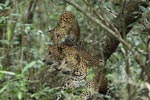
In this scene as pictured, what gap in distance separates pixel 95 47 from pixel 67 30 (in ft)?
1.15

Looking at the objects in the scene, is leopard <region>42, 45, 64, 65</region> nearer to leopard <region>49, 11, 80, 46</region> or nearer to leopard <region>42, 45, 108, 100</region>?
leopard <region>42, 45, 108, 100</region>

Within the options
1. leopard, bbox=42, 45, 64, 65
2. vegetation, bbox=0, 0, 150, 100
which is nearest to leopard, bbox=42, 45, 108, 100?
leopard, bbox=42, 45, 64, 65

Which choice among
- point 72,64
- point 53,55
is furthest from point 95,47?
point 53,55

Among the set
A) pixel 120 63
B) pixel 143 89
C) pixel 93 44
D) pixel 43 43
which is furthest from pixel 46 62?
pixel 143 89

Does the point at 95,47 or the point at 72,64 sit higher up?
the point at 95,47

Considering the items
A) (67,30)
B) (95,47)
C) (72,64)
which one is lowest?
(72,64)

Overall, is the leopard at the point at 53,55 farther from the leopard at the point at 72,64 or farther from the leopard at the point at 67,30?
the leopard at the point at 67,30

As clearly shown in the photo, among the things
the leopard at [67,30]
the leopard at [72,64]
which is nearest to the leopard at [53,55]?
the leopard at [72,64]

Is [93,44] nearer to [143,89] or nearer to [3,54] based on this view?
[3,54]

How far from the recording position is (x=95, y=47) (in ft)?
15.0

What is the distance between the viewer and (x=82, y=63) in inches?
179

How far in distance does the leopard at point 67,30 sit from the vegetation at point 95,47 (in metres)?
0.11

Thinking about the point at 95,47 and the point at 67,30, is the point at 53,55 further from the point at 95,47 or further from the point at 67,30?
the point at 95,47

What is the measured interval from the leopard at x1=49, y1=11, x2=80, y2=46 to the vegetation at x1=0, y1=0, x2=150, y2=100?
113 millimetres
